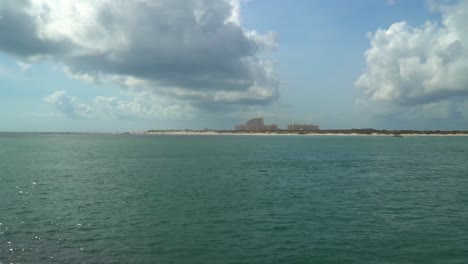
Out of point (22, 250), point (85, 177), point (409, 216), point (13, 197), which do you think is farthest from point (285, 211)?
point (85, 177)

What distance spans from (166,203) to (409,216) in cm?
1807

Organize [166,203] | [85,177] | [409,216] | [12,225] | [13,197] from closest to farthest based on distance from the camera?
[12,225] < [409,216] < [166,203] < [13,197] < [85,177]

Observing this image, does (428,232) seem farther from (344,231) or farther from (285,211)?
(285,211)

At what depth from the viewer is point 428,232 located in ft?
70.1

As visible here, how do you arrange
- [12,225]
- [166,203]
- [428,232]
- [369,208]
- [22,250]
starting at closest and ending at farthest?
[22,250], [428,232], [12,225], [369,208], [166,203]

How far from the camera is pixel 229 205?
28969 mm

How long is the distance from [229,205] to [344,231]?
32.8 feet

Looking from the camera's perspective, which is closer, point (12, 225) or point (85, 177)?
point (12, 225)

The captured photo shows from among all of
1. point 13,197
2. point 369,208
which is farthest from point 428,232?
point 13,197

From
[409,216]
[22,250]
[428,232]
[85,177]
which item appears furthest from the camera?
[85,177]

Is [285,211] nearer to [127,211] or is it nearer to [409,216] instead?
[409,216]

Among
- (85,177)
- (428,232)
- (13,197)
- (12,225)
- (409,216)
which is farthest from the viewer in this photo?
(85,177)

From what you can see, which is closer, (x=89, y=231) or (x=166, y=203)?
(x=89, y=231)

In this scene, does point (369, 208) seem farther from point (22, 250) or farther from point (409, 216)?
point (22, 250)
